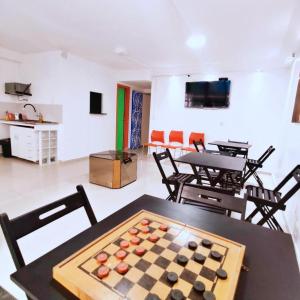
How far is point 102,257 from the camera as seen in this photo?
76 cm

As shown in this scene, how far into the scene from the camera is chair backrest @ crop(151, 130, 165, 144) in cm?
636

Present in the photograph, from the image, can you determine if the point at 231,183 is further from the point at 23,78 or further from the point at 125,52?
the point at 23,78

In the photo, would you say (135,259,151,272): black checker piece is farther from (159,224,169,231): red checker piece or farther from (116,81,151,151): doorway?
(116,81,151,151): doorway

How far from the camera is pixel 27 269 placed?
73 cm

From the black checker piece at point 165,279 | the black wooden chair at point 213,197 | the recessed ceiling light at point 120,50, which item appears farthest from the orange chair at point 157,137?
the black checker piece at point 165,279

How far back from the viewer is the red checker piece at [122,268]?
27.8 inches

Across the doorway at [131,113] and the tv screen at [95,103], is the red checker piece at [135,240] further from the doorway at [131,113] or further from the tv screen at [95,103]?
the doorway at [131,113]

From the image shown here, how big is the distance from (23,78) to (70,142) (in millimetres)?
2083

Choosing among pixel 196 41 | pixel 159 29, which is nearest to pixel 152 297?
pixel 159 29

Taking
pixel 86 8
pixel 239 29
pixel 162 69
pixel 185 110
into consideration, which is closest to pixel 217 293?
pixel 86 8

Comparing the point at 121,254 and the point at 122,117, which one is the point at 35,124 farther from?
the point at 121,254

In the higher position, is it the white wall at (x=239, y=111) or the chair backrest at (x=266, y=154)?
the white wall at (x=239, y=111)

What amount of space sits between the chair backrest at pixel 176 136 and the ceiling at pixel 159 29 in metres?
1.92

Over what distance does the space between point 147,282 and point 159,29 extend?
3.59m
